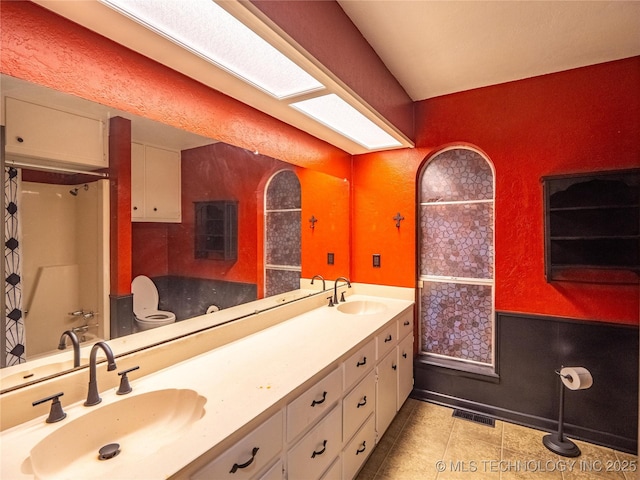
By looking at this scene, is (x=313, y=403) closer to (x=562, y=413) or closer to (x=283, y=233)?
(x=283, y=233)

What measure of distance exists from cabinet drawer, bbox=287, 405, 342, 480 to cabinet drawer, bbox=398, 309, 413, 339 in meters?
1.00

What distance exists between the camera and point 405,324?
8.21 ft

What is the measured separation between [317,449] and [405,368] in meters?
1.32

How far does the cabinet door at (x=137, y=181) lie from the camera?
142 cm

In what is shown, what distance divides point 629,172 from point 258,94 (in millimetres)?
2276

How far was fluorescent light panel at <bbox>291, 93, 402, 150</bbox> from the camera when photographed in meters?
1.77

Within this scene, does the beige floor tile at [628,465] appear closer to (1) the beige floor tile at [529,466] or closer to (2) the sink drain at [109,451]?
(1) the beige floor tile at [529,466]

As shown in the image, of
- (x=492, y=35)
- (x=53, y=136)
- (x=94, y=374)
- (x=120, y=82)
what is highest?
(x=492, y=35)

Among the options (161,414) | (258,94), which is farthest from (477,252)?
(161,414)

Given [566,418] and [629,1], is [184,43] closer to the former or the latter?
[629,1]

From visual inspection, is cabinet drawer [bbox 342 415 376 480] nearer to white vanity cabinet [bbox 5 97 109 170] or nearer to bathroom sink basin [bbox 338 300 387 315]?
bathroom sink basin [bbox 338 300 387 315]

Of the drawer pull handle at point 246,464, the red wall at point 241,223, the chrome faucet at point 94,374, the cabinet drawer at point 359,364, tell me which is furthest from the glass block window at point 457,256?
the chrome faucet at point 94,374

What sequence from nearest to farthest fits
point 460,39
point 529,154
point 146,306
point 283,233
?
point 146,306 → point 460,39 → point 529,154 → point 283,233

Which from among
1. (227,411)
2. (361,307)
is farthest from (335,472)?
(361,307)
